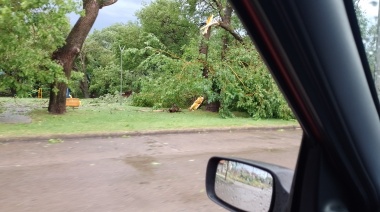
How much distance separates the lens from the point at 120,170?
679 centimetres

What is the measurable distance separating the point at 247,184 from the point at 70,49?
14.6m

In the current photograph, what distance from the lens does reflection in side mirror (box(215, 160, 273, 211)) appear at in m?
1.69

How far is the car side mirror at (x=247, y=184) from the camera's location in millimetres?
1583

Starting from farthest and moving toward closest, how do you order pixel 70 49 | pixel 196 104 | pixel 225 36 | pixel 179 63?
pixel 196 104
pixel 225 36
pixel 179 63
pixel 70 49

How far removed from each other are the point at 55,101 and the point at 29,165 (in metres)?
8.90

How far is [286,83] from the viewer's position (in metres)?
1.31

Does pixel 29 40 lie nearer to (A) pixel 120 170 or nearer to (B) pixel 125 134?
(B) pixel 125 134

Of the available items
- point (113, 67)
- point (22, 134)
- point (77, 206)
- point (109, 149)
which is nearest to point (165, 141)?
point (109, 149)

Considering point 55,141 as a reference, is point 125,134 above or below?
above

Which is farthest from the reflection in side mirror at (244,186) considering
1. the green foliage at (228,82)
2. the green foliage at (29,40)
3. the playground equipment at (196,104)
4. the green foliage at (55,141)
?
the playground equipment at (196,104)

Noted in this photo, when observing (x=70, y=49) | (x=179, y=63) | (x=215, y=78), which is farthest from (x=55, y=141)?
(x=215, y=78)

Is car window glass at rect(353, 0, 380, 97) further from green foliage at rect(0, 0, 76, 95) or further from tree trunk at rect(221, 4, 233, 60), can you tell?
tree trunk at rect(221, 4, 233, 60)

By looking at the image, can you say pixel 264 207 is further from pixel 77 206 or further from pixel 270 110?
pixel 270 110

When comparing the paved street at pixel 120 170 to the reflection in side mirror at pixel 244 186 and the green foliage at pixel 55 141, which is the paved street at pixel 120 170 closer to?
the green foliage at pixel 55 141
